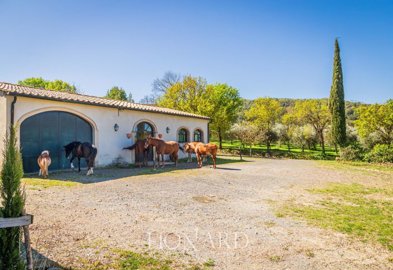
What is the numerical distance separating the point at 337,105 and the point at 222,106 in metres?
14.2

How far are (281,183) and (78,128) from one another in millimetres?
11151

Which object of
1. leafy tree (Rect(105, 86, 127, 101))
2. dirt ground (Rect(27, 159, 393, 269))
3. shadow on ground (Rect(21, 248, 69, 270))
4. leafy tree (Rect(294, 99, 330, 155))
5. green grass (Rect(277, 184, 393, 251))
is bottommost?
green grass (Rect(277, 184, 393, 251))

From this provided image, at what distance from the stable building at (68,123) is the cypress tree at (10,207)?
830cm

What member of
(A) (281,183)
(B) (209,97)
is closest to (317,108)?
(B) (209,97)

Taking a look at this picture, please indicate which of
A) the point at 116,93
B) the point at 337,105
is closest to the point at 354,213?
the point at 337,105

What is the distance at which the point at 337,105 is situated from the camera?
2936cm

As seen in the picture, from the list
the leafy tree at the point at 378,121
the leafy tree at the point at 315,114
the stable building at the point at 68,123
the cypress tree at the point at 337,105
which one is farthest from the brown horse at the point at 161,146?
the leafy tree at the point at 315,114

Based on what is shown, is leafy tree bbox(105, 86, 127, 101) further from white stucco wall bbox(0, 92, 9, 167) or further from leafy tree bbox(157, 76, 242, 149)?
white stucco wall bbox(0, 92, 9, 167)

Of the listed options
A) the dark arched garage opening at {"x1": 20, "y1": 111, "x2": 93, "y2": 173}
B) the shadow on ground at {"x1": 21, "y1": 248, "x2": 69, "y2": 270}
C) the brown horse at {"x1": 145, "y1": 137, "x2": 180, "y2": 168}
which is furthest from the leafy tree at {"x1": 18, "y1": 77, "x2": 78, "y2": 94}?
the shadow on ground at {"x1": 21, "y1": 248, "x2": 69, "y2": 270}

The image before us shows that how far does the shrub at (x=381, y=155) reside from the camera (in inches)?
930

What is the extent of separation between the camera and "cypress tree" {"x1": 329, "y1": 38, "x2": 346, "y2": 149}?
2897 centimetres

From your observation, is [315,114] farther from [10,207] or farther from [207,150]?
[10,207]

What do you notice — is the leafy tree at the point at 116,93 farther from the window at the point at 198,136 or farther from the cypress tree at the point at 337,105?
the cypress tree at the point at 337,105

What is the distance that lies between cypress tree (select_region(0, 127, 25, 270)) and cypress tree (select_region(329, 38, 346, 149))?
105 feet
